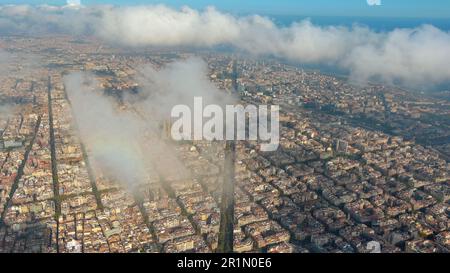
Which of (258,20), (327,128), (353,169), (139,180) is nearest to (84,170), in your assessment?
(139,180)

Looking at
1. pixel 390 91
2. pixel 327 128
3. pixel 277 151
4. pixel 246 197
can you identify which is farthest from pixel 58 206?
pixel 390 91

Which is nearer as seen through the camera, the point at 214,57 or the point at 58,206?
the point at 58,206

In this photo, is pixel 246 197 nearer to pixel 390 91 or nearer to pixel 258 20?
pixel 390 91

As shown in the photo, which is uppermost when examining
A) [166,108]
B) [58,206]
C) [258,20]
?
[258,20]

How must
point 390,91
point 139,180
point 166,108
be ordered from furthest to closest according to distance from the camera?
point 390,91 → point 166,108 → point 139,180
